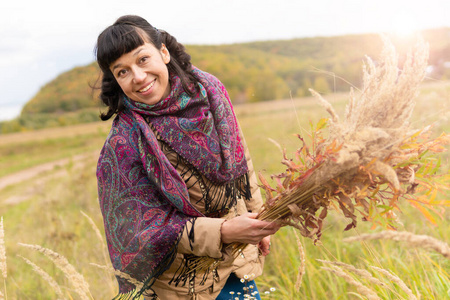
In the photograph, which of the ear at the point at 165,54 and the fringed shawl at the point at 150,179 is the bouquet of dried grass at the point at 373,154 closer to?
the fringed shawl at the point at 150,179

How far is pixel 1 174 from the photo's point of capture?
15664 millimetres

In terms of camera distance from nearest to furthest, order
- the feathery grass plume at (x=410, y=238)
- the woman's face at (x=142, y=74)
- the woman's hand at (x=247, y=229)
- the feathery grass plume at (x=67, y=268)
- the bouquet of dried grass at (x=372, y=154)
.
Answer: the feathery grass plume at (x=410, y=238) → the bouquet of dried grass at (x=372, y=154) → the feathery grass plume at (x=67, y=268) → the woman's hand at (x=247, y=229) → the woman's face at (x=142, y=74)

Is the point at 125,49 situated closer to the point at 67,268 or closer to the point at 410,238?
the point at 67,268

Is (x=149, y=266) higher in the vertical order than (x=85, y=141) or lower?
higher

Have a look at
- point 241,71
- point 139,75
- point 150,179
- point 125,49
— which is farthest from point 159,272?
point 241,71

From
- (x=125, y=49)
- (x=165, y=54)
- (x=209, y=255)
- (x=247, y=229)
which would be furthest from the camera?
(x=165, y=54)

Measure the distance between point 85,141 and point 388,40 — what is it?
2363cm

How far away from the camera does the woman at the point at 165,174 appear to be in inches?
64.2

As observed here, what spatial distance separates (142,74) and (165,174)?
45cm

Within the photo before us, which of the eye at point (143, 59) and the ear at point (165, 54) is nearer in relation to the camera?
the eye at point (143, 59)

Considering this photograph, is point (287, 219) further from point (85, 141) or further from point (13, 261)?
point (85, 141)

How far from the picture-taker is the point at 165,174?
1.66 meters

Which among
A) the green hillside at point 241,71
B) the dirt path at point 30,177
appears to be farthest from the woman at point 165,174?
the green hillside at point 241,71

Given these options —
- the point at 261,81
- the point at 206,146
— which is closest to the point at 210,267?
the point at 206,146
